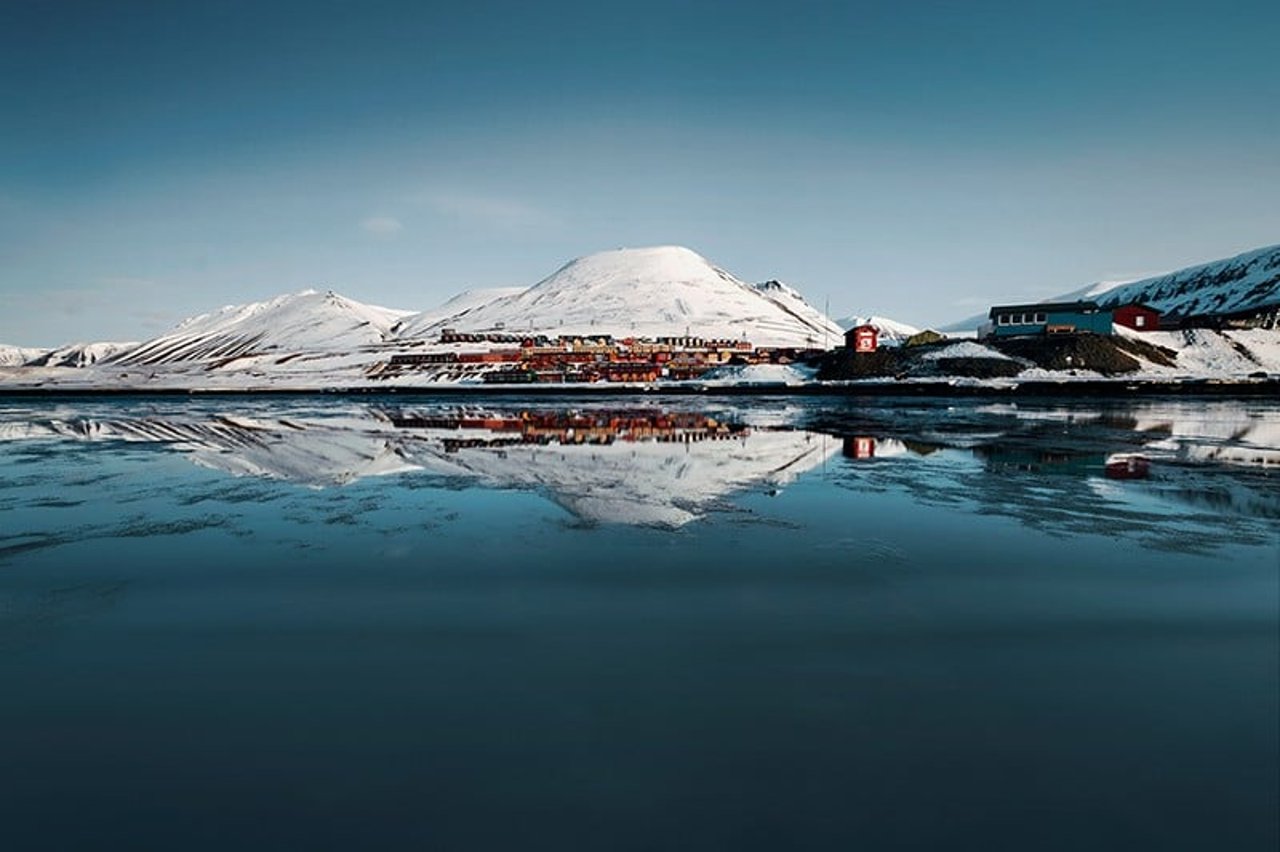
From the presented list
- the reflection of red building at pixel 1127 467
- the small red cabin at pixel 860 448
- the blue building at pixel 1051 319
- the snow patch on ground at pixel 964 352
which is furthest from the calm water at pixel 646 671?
the blue building at pixel 1051 319

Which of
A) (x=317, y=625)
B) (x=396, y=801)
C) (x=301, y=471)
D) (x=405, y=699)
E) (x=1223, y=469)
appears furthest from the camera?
(x=301, y=471)

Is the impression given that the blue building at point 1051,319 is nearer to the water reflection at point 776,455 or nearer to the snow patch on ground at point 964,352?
the snow patch on ground at point 964,352

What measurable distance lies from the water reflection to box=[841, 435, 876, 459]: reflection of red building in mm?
100

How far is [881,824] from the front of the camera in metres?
4.11

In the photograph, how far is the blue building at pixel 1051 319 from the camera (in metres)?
82.8

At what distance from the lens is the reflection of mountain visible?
15375 millimetres

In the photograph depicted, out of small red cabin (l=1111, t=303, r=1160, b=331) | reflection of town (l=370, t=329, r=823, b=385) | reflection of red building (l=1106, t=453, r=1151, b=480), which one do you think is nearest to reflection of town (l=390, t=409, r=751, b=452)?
reflection of red building (l=1106, t=453, r=1151, b=480)

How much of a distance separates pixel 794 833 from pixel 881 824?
1.77ft

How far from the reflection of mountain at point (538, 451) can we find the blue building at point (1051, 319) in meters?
64.2

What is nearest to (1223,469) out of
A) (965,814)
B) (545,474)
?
(545,474)

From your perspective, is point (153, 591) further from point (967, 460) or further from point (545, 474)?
point (967, 460)

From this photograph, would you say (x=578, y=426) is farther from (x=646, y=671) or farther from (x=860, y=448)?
(x=646, y=671)

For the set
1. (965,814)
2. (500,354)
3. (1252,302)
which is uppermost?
(1252,302)

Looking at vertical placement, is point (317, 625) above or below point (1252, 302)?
below
